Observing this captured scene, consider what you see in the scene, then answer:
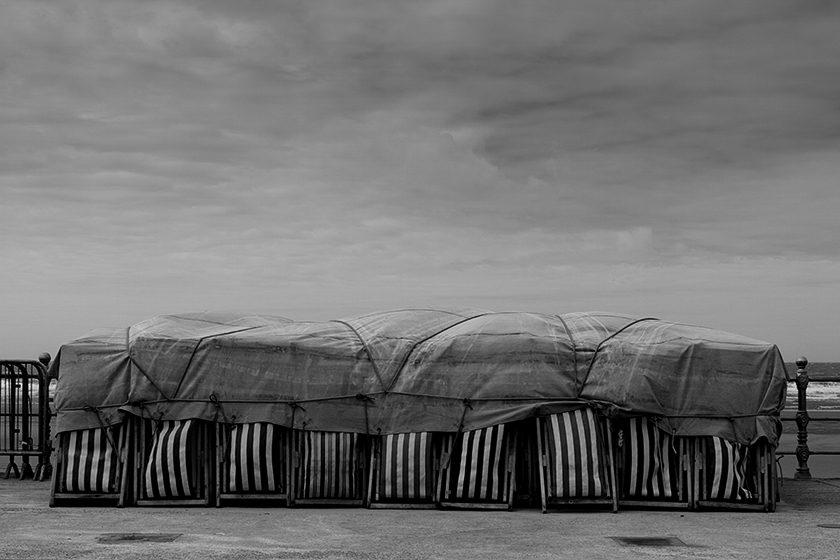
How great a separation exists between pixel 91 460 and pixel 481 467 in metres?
4.69

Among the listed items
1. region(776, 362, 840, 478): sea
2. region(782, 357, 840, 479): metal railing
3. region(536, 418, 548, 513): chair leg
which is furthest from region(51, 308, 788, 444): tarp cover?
region(782, 357, 840, 479): metal railing

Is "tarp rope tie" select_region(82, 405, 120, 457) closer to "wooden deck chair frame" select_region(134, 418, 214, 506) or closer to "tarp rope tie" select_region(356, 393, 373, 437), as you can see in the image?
"wooden deck chair frame" select_region(134, 418, 214, 506)

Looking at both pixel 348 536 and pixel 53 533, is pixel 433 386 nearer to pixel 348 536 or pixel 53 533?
pixel 348 536

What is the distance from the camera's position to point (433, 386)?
456 inches

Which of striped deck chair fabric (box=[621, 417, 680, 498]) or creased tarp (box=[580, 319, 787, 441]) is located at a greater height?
creased tarp (box=[580, 319, 787, 441])

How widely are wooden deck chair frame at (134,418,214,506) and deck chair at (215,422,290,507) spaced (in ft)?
0.52

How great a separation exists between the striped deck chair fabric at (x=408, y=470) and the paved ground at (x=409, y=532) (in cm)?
27

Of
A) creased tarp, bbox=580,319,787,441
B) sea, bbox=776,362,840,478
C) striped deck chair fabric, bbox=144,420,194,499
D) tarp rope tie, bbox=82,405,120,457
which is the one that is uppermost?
creased tarp, bbox=580,319,787,441

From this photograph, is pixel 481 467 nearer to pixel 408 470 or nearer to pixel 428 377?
pixel 408 470

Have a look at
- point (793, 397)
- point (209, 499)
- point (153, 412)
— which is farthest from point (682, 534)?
point (793, 397)

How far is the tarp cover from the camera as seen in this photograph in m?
11.4

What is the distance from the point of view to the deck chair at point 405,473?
1134 centimetres

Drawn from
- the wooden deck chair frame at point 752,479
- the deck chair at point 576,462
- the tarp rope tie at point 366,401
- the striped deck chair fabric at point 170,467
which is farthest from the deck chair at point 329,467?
the wooden deck chair frame at point 752,479

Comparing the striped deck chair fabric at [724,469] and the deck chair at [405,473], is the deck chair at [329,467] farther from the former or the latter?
the striped deck chair fabric at [724,469]
